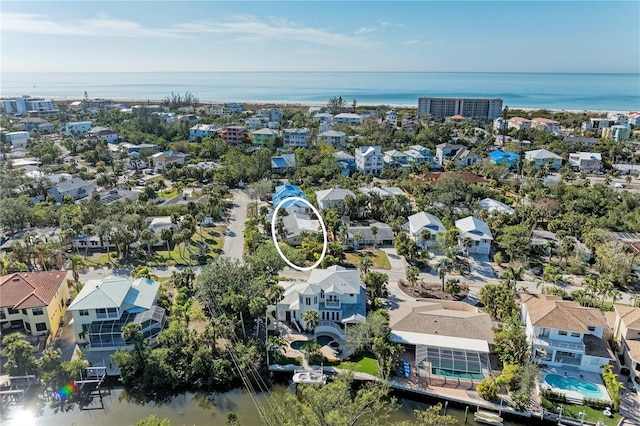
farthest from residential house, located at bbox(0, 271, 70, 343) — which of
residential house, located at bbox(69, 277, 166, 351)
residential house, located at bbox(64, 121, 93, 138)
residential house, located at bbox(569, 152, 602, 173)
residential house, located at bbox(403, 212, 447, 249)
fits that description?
residential house, located at bbox(64, 121, 93, 138)

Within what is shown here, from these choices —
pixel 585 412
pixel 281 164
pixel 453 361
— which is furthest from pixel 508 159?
pixel 585 412

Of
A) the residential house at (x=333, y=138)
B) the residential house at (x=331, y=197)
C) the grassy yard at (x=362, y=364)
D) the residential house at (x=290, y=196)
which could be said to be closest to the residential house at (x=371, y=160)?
the residential house at (x=333, y=138)

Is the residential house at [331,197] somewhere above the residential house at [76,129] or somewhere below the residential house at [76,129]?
below

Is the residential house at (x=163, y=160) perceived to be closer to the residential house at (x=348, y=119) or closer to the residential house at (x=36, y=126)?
the residential house at (x=36, y=126)

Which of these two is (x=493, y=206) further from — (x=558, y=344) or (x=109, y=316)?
(x=109, y=316)

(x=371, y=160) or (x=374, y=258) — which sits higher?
(x=371, y=160)

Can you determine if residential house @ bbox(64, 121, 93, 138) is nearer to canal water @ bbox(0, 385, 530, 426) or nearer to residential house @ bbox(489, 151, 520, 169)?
canal water @ bbox(0, 385, 530, 426)

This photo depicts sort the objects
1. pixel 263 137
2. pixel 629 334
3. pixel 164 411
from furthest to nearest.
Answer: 1. pixel 263 137
2. pixel 629 334
3. pixel 164 411
